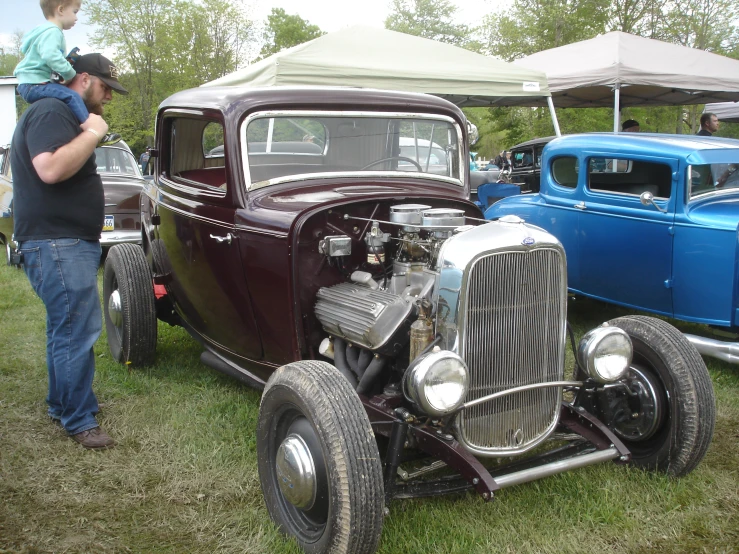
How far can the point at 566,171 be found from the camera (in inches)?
217

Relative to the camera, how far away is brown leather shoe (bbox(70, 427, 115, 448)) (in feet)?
10.7

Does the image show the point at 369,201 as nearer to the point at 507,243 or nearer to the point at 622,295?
the point at 507,243

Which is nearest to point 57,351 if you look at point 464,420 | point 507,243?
point 464,420

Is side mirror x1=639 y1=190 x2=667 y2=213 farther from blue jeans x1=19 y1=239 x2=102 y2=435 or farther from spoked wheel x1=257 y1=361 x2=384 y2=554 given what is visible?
blue jeans x1=19 y1=239 x2=102 y2=435

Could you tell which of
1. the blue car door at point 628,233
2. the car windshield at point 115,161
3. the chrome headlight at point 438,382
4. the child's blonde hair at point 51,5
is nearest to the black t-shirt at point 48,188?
the child's blonde hair at point 51,5

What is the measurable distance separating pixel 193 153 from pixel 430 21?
44.8 m

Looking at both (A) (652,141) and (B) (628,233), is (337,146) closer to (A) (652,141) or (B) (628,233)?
(B) (628,233)

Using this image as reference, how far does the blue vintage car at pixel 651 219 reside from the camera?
424 centimetres

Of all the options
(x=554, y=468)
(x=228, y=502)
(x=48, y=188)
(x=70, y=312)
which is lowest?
(x=228, y=502)

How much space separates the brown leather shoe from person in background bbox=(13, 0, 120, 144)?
148cm

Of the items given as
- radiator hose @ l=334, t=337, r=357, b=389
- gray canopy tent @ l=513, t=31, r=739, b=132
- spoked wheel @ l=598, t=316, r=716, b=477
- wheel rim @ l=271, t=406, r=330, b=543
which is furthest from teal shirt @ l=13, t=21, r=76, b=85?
gray canopy tent @ l=513, t=31, r=739, b=132

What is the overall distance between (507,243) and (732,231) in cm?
247

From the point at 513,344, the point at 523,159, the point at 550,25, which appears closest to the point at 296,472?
the point at 513,344

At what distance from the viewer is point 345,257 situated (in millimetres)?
2924
